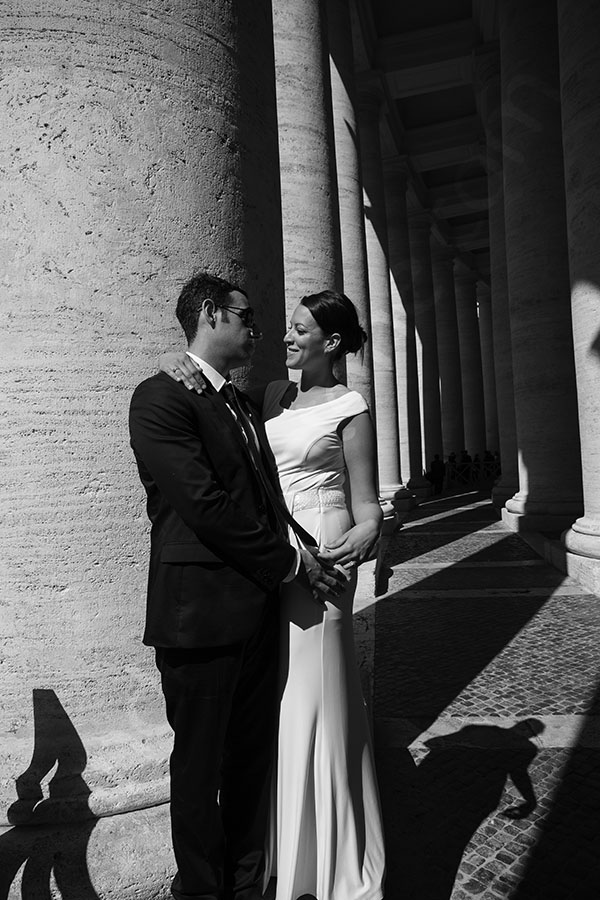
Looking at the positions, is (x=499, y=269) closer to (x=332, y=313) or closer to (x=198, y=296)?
(x=332, y=313)

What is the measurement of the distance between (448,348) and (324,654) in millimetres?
51939

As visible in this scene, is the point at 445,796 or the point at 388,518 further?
the point at 388,518

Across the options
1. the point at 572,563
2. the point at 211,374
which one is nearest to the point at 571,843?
the point at 211,374

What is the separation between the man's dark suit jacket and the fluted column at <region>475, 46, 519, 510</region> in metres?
25.5

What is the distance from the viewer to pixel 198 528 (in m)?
3.37

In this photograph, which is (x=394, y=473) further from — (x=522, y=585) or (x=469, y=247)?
(x=469, y=247)

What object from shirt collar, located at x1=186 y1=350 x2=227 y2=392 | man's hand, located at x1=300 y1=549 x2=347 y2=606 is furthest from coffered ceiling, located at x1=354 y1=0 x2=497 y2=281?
man's hand, located at x1=300 y1=549 x2=347 y2=606

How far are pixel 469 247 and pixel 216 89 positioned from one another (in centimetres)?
6158

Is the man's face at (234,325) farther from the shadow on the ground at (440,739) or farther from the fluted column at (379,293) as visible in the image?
the fluted column at (379,293)

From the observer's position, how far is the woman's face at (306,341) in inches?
169

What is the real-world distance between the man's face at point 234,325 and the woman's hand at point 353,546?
122 centimetres

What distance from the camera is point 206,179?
4.52 metres

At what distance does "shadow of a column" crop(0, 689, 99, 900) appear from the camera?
12.4 feet

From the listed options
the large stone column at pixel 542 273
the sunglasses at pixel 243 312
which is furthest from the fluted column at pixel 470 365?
the sunglasses at pixel 243 312
